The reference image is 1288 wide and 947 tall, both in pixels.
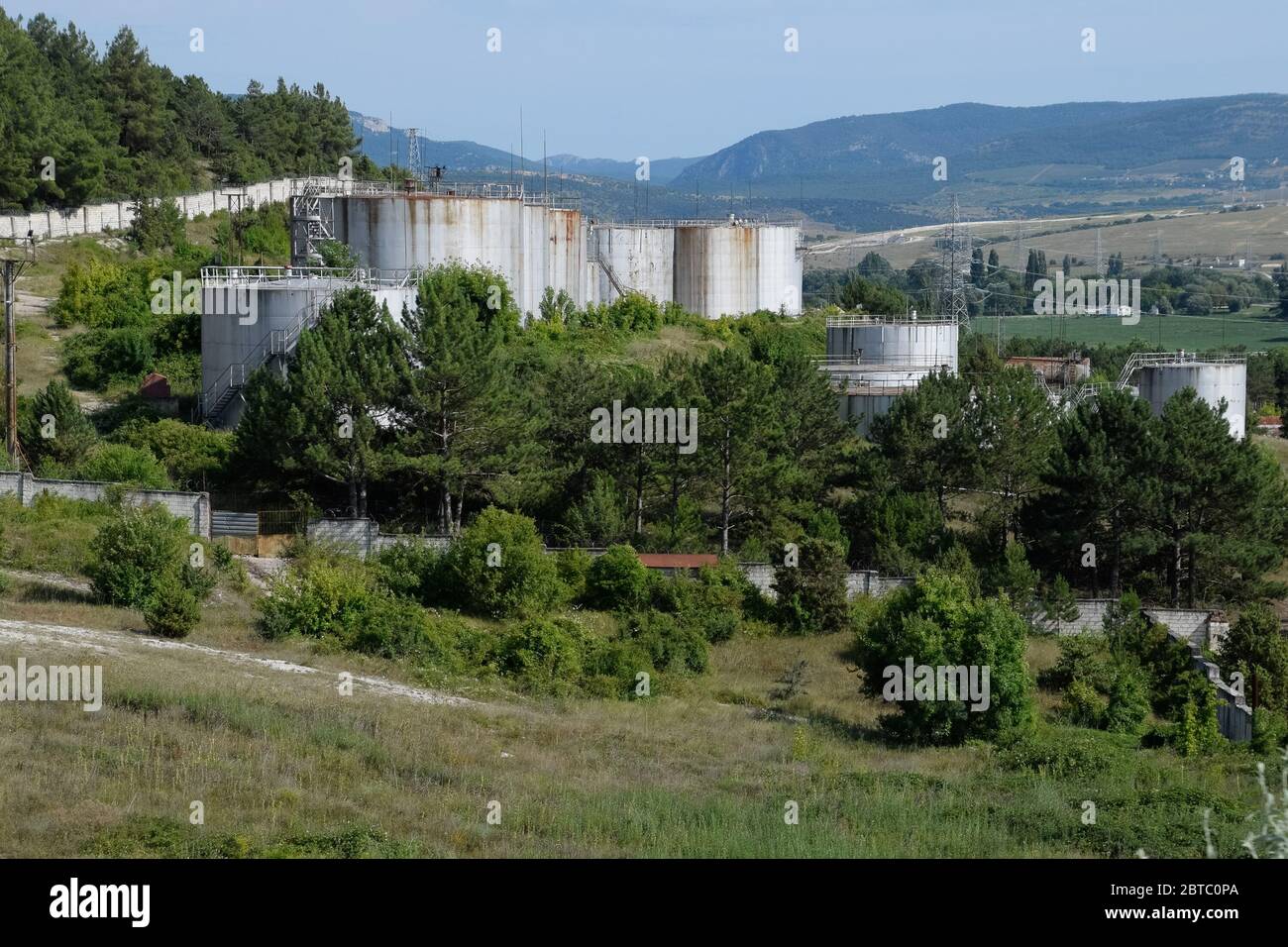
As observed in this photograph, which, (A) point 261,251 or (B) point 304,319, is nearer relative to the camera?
(B) point 304,319

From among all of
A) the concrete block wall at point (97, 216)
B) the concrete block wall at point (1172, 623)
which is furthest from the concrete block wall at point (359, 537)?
the concrete block wall at point (97, 216)

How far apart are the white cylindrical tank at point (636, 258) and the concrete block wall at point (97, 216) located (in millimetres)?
20242

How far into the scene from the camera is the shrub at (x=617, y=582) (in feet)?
121

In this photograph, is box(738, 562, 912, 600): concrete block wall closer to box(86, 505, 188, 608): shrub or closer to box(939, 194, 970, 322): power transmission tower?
box(86, 505, 188, 608): shrub

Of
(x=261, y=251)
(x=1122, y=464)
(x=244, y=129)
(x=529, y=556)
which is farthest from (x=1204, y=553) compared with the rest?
(x=244, y=129)

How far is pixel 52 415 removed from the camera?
3922 cm

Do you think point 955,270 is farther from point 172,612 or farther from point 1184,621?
point 172,612

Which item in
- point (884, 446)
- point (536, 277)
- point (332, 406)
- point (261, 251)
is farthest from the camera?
point (261, 251)

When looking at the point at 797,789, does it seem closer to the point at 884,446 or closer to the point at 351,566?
the point at 351,566

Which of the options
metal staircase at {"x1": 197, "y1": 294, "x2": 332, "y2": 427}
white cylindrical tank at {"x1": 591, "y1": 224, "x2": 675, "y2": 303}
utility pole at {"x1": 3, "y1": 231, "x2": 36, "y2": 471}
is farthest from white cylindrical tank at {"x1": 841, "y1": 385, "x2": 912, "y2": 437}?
utility pole at {"x1": 3, "y1": 231, "x2": 36, "y2": 471}

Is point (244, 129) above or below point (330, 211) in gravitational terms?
above

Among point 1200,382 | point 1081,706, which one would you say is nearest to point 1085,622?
point 1081,706

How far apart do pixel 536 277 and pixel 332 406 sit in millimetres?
19957
